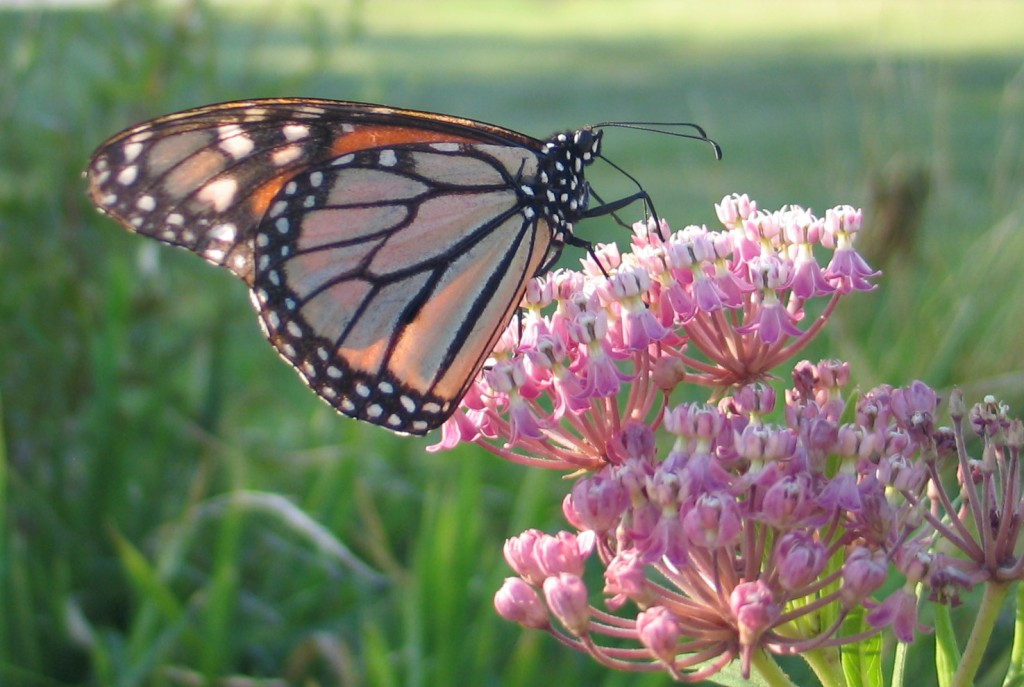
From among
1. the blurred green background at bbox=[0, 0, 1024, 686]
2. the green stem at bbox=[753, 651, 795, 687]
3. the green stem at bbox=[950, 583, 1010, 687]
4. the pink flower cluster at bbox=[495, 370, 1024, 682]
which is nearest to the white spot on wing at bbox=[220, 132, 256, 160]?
the pink flower cluster at bbox=[495, 370, 1024, 682]

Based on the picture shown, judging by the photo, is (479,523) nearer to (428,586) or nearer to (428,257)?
(428,586)

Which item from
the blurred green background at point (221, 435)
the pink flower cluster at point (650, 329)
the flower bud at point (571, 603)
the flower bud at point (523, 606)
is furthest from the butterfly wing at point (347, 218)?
the blurred green background at point (221, 435)

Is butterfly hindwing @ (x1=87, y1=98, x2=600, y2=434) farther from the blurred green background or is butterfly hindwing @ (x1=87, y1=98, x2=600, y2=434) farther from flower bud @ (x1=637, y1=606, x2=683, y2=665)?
the blurred green background

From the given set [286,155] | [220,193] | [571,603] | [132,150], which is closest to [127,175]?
[132,150]

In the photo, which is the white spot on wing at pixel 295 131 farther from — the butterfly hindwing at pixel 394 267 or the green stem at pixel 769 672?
the green stem at pixel 769 672

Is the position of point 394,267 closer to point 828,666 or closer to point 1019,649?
point 828,666
